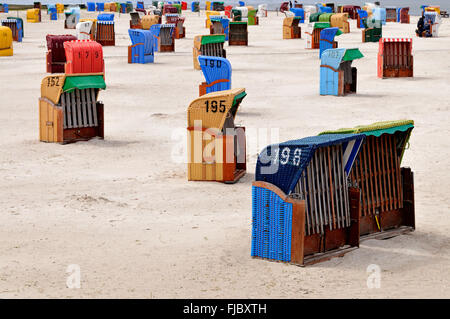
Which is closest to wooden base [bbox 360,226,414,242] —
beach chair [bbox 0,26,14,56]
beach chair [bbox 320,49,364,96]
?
beach chair [bbox 320,49,364,96]

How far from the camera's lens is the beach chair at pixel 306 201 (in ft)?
29.5

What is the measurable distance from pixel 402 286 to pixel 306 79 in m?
21.1

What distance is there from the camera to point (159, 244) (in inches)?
392

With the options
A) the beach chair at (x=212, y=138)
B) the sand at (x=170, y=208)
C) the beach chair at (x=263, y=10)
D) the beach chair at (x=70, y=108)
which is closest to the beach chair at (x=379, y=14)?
the beach chair at (x=263, y=10)

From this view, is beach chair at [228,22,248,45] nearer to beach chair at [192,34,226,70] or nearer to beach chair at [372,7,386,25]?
beach chair at [192,34,226,70]

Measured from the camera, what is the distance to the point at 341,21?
56812 mm

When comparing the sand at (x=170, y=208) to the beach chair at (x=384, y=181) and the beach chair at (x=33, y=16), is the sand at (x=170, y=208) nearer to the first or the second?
the beach chair at (x=384, y=181)

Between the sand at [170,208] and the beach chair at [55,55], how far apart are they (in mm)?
5540

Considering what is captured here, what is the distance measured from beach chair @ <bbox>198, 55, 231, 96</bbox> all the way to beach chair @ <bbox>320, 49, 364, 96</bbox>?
4.99 meters

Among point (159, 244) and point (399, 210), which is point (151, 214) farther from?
point (399, 210)

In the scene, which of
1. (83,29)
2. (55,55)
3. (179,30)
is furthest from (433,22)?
(55,55)

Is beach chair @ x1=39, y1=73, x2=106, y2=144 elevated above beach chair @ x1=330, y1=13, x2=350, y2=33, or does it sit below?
below

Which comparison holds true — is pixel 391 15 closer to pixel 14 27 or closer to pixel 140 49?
pixel 14 27

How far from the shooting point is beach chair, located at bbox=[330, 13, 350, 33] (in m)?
56.2
